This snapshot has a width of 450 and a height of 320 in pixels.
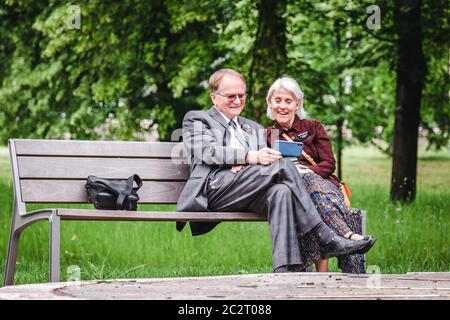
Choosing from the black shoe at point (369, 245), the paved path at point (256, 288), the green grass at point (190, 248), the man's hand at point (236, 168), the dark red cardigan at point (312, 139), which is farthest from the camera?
the green grass at point (190, 248)

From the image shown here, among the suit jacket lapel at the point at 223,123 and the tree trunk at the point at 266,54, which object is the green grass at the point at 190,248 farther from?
the tree trunk at the point at 266,54

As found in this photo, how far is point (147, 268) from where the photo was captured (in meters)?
7.74

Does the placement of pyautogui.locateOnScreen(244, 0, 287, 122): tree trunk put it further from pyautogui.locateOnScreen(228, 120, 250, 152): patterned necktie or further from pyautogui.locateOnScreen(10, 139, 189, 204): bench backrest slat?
pyautogui.locateOnScreen(228, 120, 250, 152): patterned necktie

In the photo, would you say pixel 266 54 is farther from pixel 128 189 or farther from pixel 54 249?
pixel 54 249

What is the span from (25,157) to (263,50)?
209 inches

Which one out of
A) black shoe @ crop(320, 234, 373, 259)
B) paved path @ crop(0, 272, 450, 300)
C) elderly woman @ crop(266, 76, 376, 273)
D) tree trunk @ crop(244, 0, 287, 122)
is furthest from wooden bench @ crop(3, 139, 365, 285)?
tree trunk @ crop(244, 0, 287, 122)

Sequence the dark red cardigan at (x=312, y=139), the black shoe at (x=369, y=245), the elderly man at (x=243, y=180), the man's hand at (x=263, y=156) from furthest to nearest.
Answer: the dark red cardigan at (x=312, y=139)
the man's hand at (x=263, y=156)
the elderly man at (x=243, y=180)
the black shoe at (x=369, y=245)

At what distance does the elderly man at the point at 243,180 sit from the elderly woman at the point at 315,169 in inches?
6.0

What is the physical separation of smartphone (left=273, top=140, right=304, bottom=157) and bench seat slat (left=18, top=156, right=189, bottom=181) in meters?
0.84

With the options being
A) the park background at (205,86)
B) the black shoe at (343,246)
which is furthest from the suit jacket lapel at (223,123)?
the park background at (205,86)

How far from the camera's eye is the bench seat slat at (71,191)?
600 centimetres

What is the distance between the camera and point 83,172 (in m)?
6.13
